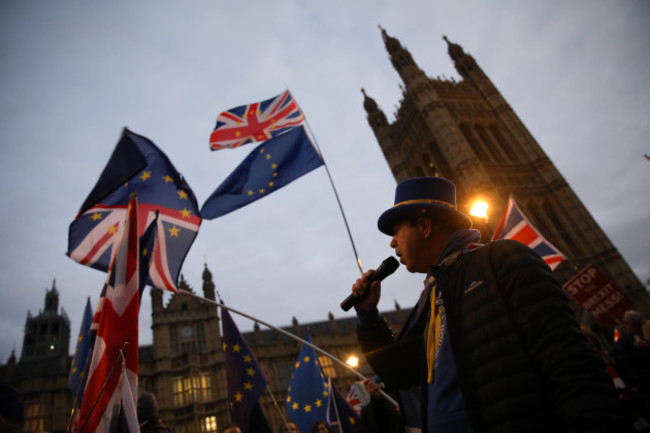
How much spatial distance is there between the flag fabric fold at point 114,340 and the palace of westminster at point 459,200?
18.8m

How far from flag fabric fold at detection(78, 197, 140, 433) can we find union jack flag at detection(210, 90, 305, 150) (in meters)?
4.59

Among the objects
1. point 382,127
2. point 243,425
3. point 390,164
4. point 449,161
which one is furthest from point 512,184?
point 243,425

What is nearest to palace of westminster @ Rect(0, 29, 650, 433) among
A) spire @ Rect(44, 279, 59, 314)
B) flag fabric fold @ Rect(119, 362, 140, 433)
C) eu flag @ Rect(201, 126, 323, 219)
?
eu flag @ Rect(201, 126, 323, 219)

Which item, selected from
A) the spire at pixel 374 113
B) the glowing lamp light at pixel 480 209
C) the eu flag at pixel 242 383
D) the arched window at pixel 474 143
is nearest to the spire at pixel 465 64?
the arched window at pixel 474 143

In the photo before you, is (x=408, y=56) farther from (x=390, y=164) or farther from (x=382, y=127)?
(x=390, y=164)

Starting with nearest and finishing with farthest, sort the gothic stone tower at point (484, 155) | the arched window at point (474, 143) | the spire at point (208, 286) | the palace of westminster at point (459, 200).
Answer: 1. the gothic stone tower at point (484, 155)
2. the palace of westminster at point (459, 200)
3. the arched window at point (474, 143)
4. the spire at point (208, 286)

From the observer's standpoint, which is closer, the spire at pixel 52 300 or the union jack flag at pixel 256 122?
the union jack flag at pixel 256 122

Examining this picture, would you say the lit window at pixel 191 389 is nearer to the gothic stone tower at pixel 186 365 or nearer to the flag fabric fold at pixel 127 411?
the gothic stone tower at pixel 186 365

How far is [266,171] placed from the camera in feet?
25.2

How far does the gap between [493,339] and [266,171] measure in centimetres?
671

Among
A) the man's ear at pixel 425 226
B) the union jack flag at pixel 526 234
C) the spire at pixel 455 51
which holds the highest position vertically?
the spire at pixel 455 51

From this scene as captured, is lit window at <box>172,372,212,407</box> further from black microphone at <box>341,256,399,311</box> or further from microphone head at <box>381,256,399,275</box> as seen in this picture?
microphone head at <box>381,256,399,275</box>

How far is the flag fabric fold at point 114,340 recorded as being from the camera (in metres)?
3.06

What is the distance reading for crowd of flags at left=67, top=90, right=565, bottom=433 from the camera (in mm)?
3338
